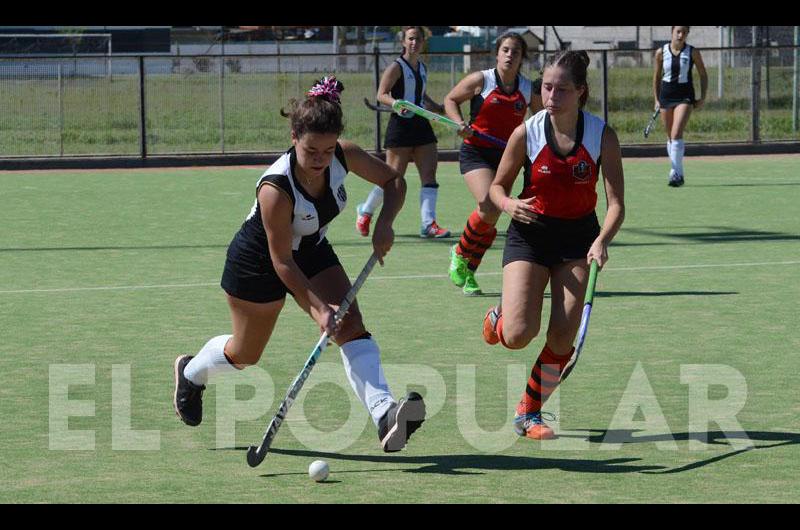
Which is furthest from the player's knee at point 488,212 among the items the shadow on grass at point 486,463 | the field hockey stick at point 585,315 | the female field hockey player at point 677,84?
the female field hockey player at point 677,84

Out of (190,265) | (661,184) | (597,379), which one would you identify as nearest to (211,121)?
(661,184)

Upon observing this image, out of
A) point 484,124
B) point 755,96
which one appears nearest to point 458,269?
point 484,124

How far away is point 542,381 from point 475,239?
4201 mm

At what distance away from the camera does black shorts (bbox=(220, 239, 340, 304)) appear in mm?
6652

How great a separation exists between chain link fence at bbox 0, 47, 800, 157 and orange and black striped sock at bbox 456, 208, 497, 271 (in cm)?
1557

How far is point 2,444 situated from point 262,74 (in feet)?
77.0

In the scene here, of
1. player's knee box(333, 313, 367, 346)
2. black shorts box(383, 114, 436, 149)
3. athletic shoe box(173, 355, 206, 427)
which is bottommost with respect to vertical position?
athletic shoe box(173, 355, 206, 427)

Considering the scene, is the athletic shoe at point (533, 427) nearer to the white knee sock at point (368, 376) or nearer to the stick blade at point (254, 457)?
the white knee sock at point (368, 376)

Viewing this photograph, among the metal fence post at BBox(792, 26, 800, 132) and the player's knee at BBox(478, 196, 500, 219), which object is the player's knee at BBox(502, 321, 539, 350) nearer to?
the player's knee at BBox(478, 196, 500, 219)

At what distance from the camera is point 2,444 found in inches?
265

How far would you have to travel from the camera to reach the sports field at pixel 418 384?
19.9 ft

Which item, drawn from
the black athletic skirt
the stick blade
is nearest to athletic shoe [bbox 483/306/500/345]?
the stick blade

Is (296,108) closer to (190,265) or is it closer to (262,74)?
(190,265)

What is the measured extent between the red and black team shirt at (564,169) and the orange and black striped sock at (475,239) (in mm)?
3925
